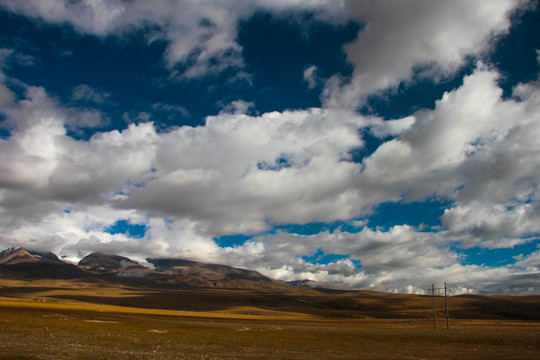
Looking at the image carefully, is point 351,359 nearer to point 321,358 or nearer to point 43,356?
point 321,358

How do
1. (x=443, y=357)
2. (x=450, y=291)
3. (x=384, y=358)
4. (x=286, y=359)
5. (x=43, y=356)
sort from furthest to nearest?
(x=450, y=291) < (x=443, y=357) < (x=384, y=358) < (x=286, y=359) < (x=43, y=356)

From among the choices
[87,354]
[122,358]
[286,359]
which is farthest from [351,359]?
[87,354]

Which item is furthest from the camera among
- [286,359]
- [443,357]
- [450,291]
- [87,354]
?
[450,291]

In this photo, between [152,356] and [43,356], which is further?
[152,356]

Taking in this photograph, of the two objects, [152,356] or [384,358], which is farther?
[384,358]

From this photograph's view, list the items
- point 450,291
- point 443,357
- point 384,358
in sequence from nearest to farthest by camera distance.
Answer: point 384,358, point 443,357, point 450,291

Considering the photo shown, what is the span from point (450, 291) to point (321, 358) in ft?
247

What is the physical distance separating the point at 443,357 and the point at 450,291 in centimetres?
6496

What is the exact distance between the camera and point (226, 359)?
31.7 meters

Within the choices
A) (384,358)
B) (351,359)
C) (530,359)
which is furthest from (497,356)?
(351,359)

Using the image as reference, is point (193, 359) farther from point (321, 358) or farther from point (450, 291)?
point (450, 291)

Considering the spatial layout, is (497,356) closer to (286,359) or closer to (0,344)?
(286,359)

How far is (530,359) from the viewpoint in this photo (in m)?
36.9

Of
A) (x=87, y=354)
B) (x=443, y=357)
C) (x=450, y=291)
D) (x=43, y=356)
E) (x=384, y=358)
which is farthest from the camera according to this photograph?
(x=450, y=291)
